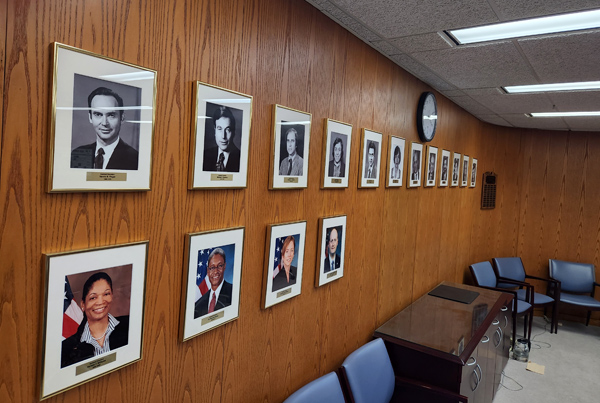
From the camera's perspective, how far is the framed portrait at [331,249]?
2.16 metres

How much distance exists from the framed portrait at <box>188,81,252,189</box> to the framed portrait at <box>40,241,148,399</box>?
339mm

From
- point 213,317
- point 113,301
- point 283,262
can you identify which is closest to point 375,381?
point 283,262

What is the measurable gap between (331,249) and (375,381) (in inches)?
A: 30.6

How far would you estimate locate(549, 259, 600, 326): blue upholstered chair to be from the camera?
5273 mm

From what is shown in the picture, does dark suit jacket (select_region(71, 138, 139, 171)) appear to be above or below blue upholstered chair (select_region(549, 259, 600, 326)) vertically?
above

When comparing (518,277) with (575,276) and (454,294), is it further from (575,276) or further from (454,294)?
(454,294)

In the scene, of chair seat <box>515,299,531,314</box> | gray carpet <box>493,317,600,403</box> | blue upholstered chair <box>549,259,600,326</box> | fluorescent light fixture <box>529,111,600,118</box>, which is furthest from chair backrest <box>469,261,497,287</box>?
fluorescent light fixture <box>529,111,600,118</box>

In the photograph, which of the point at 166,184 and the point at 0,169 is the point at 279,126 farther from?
the point at 0,169

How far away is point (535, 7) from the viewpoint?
1744 millimetres

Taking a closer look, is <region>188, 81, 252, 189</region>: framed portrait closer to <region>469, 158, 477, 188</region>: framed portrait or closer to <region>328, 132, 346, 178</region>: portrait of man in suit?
<region>328, 132, 346, 178</region>: portrait of man in suit

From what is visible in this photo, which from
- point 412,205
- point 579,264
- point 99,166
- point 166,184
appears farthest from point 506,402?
point 99,166

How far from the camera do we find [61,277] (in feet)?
3.42

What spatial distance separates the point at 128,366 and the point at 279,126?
3.54ft

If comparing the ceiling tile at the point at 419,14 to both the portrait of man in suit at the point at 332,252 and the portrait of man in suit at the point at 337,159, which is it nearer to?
the portrait of man in suit at the point at 337,159
